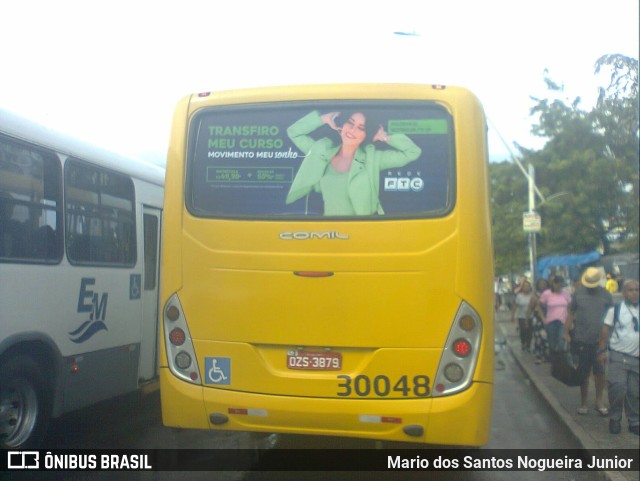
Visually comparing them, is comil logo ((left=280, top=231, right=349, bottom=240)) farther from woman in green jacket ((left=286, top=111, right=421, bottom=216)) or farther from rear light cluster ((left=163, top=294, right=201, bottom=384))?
rear light cluster ((left=163, top=294, right=201, bottom=384))

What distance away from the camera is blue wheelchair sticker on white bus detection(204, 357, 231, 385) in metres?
5.71

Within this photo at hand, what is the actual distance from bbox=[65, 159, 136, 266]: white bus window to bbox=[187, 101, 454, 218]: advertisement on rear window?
1.91 meters

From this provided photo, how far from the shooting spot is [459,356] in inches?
215

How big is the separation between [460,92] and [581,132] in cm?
1213

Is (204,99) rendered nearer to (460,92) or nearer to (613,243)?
(460,92)

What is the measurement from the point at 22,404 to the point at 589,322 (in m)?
6.50

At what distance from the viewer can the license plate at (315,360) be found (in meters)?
5.58

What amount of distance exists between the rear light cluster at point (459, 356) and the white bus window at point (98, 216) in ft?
12.7

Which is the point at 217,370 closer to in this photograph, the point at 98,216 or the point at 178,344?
the point at 178,344

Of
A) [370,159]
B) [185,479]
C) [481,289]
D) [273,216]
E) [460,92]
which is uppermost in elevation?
[460,92]

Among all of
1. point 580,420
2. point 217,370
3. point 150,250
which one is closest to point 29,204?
point 217,370

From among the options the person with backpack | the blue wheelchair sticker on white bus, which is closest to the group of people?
the person with backpack

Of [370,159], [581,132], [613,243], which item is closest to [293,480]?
[370,159]

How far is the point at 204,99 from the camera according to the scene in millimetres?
6145
